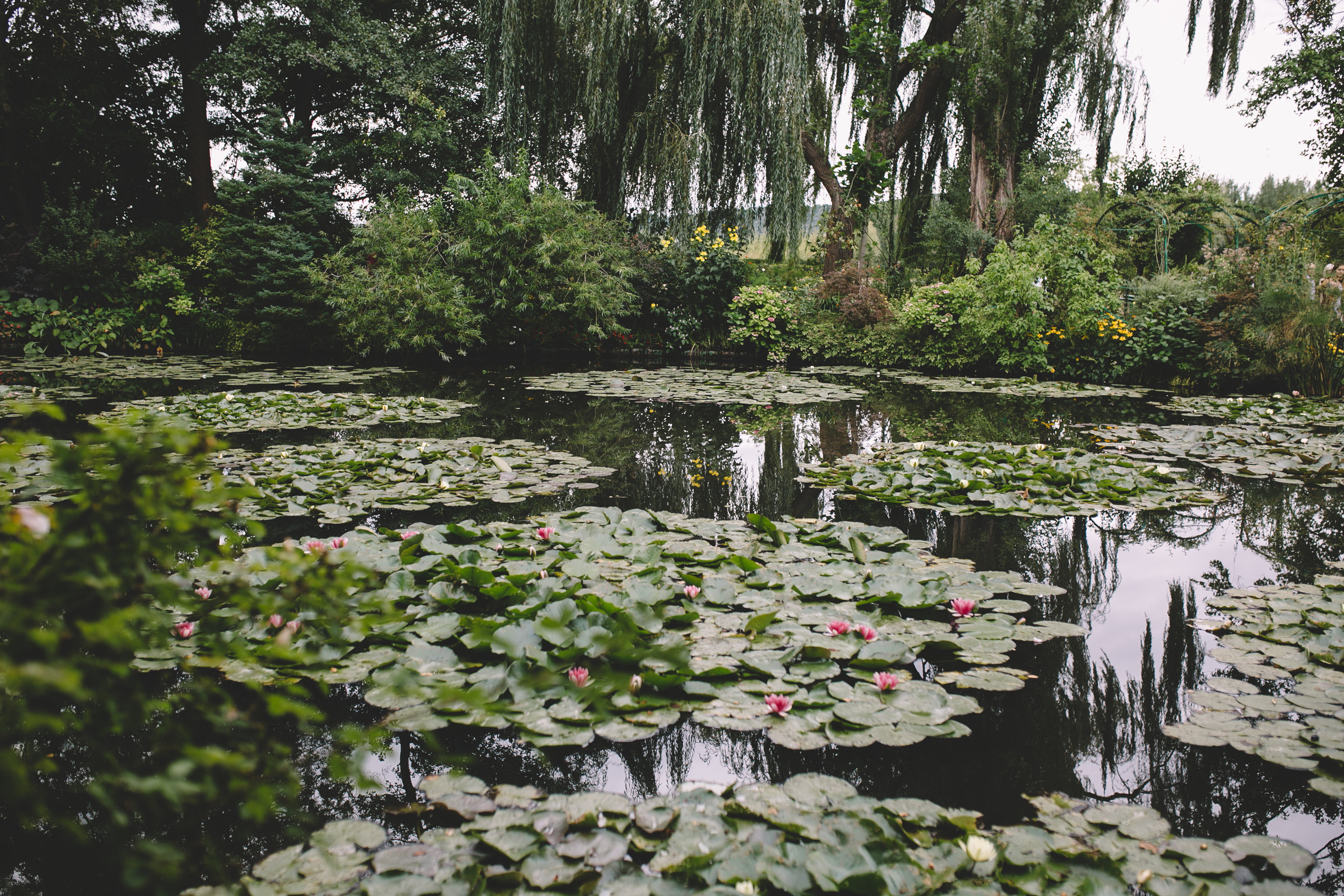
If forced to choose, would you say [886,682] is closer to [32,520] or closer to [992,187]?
[32,520]

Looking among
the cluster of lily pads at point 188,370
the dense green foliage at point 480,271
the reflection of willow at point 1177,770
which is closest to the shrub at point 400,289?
the dense green foliage at point 480,271

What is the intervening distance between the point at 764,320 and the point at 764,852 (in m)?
9.93

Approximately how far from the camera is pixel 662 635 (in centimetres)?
196

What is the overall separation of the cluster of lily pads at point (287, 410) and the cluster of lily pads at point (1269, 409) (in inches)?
250

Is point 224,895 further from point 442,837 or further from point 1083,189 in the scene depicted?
point 1083,189

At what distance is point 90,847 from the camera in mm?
1284

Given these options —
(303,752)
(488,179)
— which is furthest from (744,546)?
(488,179)

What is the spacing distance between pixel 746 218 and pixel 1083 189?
9.72 meters

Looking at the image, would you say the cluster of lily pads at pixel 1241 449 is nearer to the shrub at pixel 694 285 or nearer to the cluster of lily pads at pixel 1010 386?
the cluster of lily pads at pixel 1010 386

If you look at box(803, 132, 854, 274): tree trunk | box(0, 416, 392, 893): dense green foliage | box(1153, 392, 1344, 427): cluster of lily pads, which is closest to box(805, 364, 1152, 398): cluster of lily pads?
box(1153, 392, 1344, 427): cluster of lily pads

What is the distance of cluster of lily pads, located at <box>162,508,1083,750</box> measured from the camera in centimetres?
161

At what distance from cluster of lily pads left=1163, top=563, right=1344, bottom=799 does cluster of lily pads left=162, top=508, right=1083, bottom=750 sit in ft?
1.39

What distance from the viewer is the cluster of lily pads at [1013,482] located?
11.2ft

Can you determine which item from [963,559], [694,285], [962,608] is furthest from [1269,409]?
[694,285]
